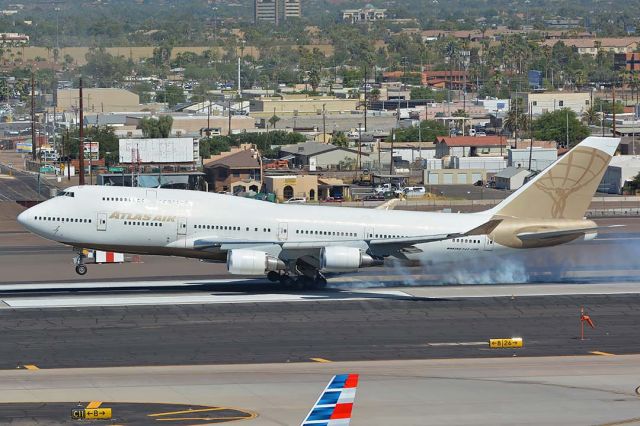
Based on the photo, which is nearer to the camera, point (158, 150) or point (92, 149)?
point (158, 150)

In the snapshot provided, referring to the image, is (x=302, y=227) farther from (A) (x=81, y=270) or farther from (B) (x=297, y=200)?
(B) (x=297, y=200)

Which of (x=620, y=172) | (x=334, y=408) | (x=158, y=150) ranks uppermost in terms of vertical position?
(x=334, y=408)

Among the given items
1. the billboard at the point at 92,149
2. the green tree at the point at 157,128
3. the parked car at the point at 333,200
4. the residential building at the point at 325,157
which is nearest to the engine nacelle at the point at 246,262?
the parked car at the point at 333,200

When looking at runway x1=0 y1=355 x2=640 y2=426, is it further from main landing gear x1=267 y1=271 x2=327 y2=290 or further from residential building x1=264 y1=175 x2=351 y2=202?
residential building x1=264 y1=175 x2=351 y2=202

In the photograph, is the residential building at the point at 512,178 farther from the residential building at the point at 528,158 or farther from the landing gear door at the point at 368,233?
the landing gear door at the point at 368,233

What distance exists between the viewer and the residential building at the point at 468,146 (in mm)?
168000

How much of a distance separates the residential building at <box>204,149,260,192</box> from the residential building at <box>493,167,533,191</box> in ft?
82.4

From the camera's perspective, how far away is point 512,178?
136625 mm

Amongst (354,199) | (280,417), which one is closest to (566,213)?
(280,417)

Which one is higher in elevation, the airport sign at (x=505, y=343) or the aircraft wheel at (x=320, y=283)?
the airport sign at (x=505, y=343)

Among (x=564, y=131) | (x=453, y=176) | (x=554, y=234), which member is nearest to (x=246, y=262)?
(x=554, y=234)

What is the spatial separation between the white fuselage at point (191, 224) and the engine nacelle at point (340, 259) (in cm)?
121

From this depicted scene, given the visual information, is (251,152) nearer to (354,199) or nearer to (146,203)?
(354,199)

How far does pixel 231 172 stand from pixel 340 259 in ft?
256
